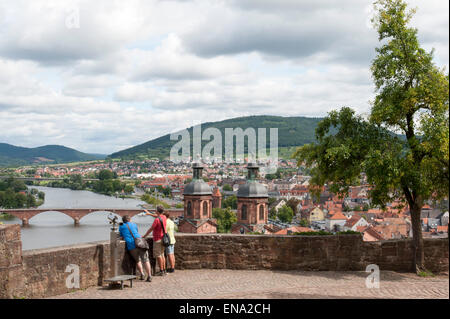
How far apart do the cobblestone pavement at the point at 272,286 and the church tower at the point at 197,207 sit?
4054 centimetres

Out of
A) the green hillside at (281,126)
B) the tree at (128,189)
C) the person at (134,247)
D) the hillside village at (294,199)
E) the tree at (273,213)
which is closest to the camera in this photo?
the person at (134,247)

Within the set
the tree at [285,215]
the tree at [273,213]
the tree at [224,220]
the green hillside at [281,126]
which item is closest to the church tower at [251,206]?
the tree at [224,220]

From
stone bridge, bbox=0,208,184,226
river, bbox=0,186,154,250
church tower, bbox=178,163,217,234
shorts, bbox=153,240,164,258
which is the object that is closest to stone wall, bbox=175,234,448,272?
shorts, bbox=153,240,164,258

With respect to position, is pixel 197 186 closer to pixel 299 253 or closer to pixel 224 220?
pixel 224 220

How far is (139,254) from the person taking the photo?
6.75m

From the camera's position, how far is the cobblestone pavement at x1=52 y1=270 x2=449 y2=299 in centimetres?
583

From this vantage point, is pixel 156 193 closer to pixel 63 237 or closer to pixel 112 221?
pixel 63 237

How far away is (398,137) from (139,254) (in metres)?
4.30

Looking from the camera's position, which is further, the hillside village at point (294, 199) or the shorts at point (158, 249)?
the hillside village at point (294, 199)

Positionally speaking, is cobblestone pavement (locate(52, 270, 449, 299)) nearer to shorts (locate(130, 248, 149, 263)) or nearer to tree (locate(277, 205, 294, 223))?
shorts (locate(130, 248, 149, 263))

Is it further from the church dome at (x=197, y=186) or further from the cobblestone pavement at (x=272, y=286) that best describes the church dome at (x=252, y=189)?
the cobblestone pavement at (x=272, y=286)

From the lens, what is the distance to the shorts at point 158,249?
7.18 m

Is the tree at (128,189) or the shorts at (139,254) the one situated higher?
the shorts at (139,254)

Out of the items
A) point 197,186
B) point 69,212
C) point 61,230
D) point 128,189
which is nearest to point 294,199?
point 128,189
